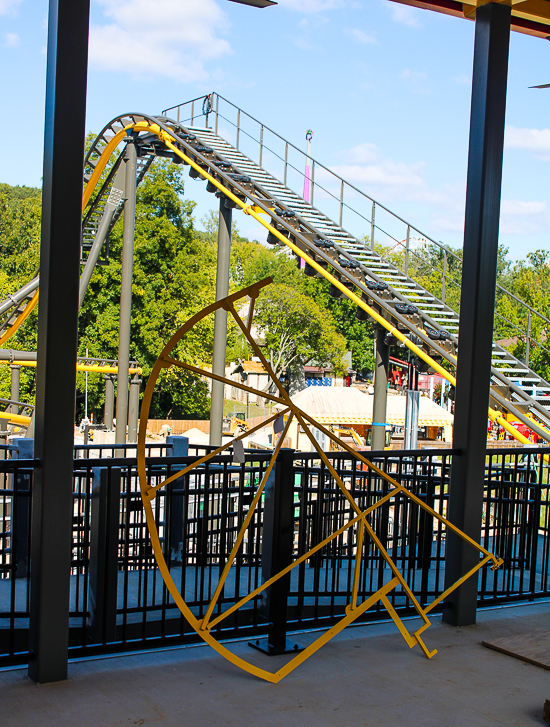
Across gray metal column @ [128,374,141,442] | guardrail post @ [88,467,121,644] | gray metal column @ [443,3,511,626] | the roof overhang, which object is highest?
the roof overhang

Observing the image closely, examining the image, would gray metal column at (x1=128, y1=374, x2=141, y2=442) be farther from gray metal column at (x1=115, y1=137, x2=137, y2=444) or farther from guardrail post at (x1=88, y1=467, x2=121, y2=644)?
guardrail post at (x1=88, y1=467, x2=121, y2=644)

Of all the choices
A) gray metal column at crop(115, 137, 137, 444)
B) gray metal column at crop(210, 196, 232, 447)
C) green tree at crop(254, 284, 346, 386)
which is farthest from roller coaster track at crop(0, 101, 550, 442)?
green tree at crop(254, 284, 346, 386)

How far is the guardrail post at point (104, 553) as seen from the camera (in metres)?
3.89

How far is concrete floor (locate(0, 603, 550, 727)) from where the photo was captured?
122 inches

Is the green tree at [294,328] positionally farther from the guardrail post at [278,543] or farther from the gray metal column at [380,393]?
the guardrail post at [278,543]

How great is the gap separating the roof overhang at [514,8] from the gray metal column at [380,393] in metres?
10.4

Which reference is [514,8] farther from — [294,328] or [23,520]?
[294,328]

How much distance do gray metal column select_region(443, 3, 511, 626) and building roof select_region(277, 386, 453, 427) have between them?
21.3 m

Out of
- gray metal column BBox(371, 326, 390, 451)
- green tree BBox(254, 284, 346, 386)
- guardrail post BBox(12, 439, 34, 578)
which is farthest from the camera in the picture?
green tree BBox(254, 284, 346, 386)

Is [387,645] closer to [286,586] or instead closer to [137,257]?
[286,586]

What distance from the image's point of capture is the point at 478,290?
184 inches

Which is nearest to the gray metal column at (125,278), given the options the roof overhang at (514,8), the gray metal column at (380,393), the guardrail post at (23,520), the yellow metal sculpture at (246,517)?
the gray metal column at (380,393)

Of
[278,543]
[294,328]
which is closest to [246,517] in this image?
[278,543]

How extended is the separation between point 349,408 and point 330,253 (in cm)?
1166
